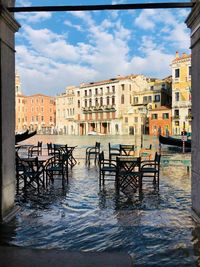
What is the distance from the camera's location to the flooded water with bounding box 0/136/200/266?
12.0 ft

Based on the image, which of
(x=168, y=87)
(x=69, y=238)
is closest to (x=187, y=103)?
(x=168, y=87)

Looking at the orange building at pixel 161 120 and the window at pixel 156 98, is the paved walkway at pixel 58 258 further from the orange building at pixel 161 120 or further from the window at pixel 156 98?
the window at pixel 156 98

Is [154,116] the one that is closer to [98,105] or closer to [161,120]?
[161,120]

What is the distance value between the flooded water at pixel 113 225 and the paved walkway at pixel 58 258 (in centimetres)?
23

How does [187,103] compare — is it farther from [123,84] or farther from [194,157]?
[194,157]

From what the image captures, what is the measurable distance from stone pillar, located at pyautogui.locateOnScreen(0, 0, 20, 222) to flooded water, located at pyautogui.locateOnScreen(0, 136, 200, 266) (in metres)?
0.39

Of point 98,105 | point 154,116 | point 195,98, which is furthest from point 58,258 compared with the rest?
point 98,105

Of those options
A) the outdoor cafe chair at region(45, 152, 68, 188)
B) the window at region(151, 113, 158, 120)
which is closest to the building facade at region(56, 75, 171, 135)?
the window at region(151, 113, 158, 120)

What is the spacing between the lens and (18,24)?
4836 millimetres

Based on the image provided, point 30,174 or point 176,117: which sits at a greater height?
point 176,117

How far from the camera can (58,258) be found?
3.28m

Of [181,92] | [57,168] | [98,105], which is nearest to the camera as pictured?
[57,168]

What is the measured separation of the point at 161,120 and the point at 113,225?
50.2 meters

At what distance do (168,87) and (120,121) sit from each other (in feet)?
44.2
